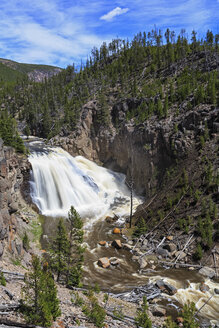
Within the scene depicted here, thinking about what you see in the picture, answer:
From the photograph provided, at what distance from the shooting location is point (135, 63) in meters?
77.7

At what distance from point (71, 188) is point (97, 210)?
558 centimetres

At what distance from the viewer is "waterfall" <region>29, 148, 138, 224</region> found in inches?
1379

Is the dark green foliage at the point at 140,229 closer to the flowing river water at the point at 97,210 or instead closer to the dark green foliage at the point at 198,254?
the flowing river water at the point at 97,210

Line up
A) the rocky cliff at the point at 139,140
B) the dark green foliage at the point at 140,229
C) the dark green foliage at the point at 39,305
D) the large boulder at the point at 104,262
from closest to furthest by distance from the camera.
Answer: the dark green foliage at the point at 39,305, the large boulder at the point at 104,262, the dark green foliage at the point at 140,229, the rocky cliff at the point at 139,140

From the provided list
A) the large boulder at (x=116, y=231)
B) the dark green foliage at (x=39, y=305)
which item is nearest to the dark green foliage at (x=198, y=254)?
the large boulder at (x=116, y=231)

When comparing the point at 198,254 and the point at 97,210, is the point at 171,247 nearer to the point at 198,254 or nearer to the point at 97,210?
the point at 198,254

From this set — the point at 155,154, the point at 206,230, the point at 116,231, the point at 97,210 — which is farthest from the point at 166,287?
the point at 155,154

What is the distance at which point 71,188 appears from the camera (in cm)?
3834

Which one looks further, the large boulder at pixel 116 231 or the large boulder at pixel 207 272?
the large boulder at pixel 116 231

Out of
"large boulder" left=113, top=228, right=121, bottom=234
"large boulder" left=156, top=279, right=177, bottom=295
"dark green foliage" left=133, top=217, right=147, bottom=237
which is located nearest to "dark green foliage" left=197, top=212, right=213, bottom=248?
"dark green foliage" left=133, top=217, right=147, bottom=237

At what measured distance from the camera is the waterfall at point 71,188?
115 ft

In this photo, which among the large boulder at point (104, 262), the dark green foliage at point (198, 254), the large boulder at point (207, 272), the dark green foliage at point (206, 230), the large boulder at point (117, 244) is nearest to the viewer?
the large boulder at point (207, 272)

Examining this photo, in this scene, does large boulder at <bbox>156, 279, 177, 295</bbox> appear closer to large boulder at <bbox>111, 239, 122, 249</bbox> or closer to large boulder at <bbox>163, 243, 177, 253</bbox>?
large boulder at <bbox>163, 243, 177, 253</bbox>

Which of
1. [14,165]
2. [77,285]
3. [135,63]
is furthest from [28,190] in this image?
[135,63]
